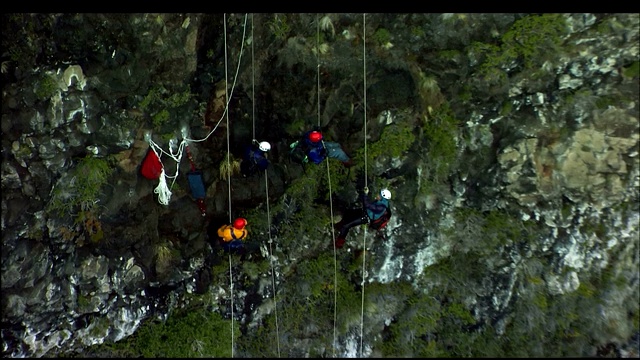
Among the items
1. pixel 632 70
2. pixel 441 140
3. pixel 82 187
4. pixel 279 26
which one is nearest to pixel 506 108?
pixel 441 140

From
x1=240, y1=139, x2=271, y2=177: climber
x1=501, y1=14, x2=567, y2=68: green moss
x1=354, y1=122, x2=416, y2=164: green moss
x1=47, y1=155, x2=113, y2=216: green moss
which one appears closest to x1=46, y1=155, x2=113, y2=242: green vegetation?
x1=47, y1=155, x2=113, y2=216: green moss

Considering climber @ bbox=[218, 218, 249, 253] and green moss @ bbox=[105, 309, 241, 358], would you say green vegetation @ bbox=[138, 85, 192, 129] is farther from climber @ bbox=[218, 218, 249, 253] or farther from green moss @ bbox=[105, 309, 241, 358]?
green moss @ bbox=[105, 309, 241, 358]

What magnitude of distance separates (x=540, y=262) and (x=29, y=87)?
8804mm

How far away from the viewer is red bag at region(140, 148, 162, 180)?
22.8 feet

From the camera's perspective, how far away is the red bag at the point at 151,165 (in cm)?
695

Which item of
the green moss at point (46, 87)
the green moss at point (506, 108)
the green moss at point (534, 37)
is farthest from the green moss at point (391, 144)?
the green moss at point (46, 87)

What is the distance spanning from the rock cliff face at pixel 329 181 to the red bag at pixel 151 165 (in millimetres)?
131

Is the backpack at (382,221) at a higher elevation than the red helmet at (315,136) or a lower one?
lower

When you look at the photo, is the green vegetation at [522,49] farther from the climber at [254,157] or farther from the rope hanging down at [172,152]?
the rope hanging down at [172,152]

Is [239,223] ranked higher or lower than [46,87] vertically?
lower

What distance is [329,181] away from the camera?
7.91 metres

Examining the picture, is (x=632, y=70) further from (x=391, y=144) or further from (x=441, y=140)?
(x=391, y=144)

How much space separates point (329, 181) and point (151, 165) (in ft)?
9.70

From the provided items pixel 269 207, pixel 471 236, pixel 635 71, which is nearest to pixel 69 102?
pixel 269 207
